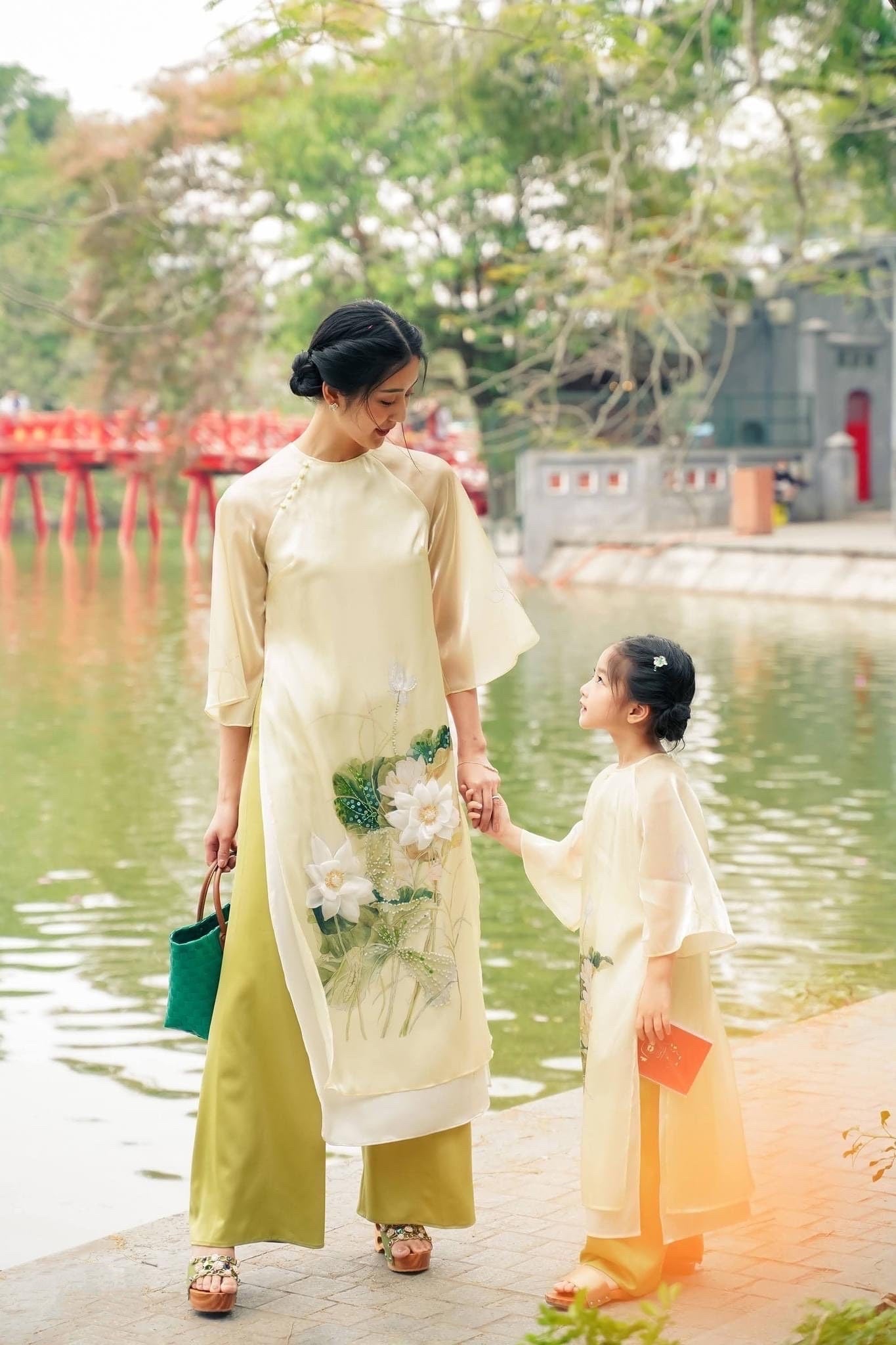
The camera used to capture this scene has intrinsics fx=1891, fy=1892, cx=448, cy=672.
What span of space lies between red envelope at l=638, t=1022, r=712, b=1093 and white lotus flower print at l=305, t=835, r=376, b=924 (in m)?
0.55

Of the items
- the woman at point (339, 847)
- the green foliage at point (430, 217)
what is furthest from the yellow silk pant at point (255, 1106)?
the green foliage at point (430, 217)

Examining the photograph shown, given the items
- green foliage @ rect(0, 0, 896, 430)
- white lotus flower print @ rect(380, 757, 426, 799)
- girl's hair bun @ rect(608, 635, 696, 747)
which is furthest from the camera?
green foliage @ rect(0, 0, 896, 430)

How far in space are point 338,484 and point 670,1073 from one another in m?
1.17

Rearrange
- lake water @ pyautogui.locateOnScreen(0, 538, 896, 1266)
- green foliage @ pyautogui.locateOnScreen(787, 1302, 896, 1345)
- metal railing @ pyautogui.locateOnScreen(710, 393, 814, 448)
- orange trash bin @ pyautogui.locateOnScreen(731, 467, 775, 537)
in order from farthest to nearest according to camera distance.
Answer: metal railing @ pyautogui.locateOnScreen(710, 393, 814, 448)
orange trash bin @ pyautogui.locateOnScreen(731, 467, 775, 537)
lake water @ pyautogui.locateOnScreen(0, 538, 896, 1266)
green foliage @ pyautogui.locateOnScreen(787, 1302, 896, 1345)

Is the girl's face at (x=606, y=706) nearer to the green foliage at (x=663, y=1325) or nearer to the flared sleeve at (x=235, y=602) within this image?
the flared sleeve at (x=235, y=602)

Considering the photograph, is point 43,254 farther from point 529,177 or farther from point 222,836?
point 222,836

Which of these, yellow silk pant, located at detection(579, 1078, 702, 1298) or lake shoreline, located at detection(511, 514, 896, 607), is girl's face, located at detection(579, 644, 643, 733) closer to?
yellow silk pant, located at detection(579, 1078, 702, 1298)

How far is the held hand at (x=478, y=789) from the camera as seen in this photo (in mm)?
3494

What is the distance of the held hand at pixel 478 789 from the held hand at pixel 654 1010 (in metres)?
0.49

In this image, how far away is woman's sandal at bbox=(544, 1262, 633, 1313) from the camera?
10.1 ft

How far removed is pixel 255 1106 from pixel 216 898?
0.39 metres

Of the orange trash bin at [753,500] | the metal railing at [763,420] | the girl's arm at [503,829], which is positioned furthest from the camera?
the metal railing at [763,420]

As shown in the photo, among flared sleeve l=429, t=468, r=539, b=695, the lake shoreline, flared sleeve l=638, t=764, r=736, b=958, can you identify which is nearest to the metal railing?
the lake shoreline

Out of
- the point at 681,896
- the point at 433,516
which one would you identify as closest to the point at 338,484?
the point at 433,516
